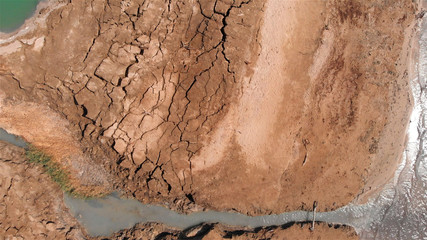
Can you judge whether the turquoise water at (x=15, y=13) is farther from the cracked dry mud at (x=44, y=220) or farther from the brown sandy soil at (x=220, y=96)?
the cracked dry mud at (x=44, y=220)

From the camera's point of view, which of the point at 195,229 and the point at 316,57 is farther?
the point at 195,229

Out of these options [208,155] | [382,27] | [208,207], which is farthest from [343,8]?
[208,207]

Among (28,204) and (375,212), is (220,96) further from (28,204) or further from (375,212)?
(28,204)

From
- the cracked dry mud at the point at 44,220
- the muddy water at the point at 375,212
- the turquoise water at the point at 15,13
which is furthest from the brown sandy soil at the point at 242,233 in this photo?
the turquoise water at the point at 15,13

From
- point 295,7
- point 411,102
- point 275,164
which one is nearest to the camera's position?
point 295,7

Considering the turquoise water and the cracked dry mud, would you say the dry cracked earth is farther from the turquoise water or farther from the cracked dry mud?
the turquoise water

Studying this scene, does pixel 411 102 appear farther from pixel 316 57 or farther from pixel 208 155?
pixel 208 155

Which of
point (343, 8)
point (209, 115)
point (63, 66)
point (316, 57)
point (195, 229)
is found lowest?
point (195, 229)
